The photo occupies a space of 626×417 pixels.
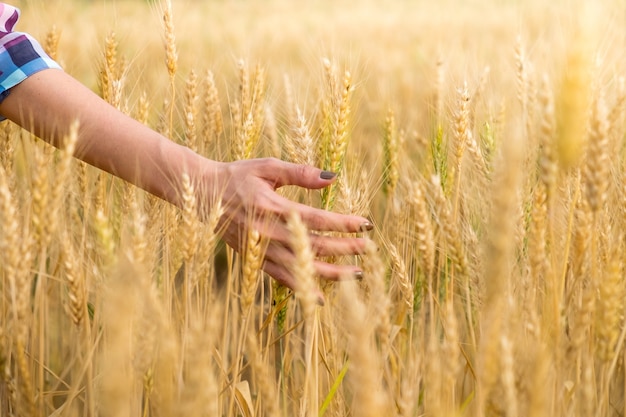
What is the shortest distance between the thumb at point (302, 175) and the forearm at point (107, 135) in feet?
0.39

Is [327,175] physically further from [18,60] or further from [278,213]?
[18,60]

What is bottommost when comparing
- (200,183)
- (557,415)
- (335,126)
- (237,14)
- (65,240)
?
(557,415)

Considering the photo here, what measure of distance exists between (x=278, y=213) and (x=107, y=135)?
0.31 metres

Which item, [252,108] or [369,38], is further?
[369,38]

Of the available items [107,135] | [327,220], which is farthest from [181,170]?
[327,220]

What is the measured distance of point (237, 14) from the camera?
8188 millimetres

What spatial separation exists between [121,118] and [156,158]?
0.30 ft

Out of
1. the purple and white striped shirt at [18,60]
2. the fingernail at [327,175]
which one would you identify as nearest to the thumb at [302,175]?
the fingernail at [327,175]

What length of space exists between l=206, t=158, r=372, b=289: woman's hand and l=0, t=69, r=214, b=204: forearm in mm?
66

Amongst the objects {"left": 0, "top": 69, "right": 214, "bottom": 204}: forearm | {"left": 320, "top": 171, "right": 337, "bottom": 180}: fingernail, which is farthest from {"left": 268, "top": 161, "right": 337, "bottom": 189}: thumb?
{"left": 0, "top": 69, "right": 214, "bottom": 204}: forearm

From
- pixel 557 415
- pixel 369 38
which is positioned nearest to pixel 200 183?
pixel 557 415

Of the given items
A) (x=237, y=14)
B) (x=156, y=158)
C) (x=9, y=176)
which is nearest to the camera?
(x=156, y=158)

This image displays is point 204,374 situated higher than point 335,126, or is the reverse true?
point 335,126

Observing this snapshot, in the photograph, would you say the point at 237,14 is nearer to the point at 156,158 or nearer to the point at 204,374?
the point at 156,158
